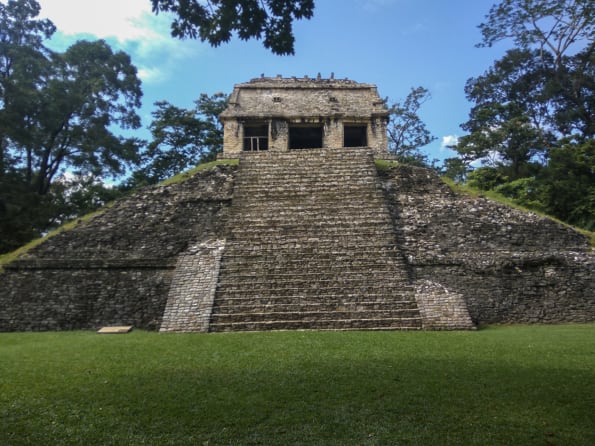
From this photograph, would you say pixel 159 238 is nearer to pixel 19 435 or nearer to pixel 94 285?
pixel 94 285

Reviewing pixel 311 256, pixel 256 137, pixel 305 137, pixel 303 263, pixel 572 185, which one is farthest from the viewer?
pixel 305 137

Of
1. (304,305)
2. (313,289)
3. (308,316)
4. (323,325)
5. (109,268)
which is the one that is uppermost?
(109,268)

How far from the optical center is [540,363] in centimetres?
509

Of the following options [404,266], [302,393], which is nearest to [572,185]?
[404,266]

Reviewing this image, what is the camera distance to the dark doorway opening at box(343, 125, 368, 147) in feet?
60.6

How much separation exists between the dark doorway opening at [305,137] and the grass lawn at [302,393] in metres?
13.8

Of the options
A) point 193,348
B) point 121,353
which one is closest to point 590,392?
point 193,348

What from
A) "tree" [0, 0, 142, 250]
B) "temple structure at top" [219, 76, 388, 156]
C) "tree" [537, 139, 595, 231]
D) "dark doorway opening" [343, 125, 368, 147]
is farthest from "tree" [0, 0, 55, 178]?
"tree" [537, 139, 595, 231]

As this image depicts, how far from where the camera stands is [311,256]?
961cm

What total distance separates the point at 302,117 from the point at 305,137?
6.40 ft

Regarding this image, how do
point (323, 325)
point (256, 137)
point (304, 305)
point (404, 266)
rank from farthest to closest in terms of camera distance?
point (256, 137) < point (404, 266) < point (304, 305) < point (323, 325)

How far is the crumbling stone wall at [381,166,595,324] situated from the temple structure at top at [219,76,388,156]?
5.97 m

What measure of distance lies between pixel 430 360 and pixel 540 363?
1.27 metres

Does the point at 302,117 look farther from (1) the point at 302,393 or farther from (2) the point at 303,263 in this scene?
(1) the point at 302,393
